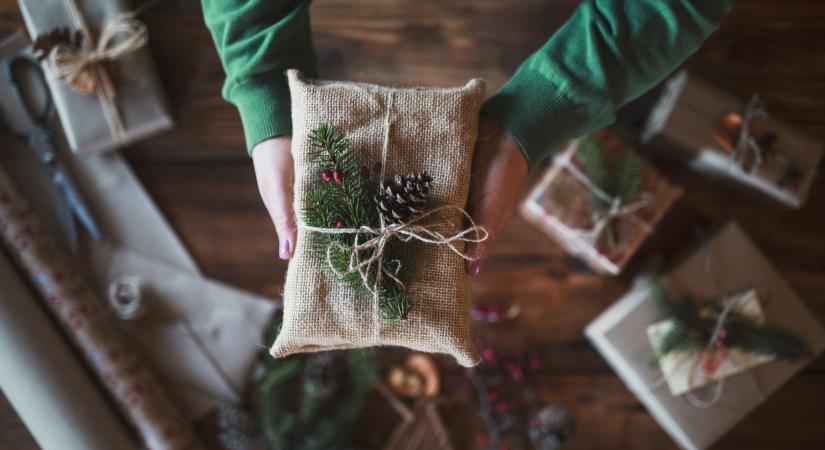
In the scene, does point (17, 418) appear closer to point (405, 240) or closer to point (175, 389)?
point (175, 389)

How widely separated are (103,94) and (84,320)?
1.38 feet

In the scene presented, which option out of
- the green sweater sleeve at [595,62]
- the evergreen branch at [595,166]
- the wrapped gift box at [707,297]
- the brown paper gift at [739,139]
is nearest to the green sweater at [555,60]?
the green sweater sleeve at [595,62]

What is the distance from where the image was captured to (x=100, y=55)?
3.53ft

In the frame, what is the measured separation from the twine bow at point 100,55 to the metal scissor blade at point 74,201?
0.14m

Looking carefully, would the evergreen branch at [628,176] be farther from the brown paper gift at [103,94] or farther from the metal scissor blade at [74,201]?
the metal scissor blade at [74,201]

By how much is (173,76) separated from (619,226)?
0.95m

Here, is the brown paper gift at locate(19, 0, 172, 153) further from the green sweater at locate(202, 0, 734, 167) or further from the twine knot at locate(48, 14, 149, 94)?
the green sweater at locate(202, 0, 734, 167)

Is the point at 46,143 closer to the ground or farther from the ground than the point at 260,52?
closer to the ground

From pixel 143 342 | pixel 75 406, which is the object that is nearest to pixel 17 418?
pixel 75 406

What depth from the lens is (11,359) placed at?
938 mm

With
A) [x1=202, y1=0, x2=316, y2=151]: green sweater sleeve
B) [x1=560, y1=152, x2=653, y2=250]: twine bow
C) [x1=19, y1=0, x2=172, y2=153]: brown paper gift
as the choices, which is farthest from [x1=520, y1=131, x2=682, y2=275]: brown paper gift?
[x1=19, y1=0, x2=172, y2=153]: brown paper gift

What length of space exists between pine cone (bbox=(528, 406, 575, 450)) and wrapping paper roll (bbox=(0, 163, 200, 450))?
2.23ft

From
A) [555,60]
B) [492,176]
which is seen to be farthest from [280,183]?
[555,60]

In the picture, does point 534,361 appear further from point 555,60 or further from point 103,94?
point 103,94
